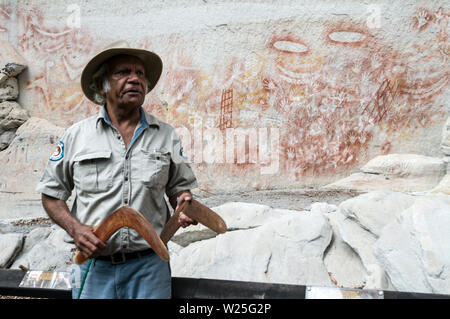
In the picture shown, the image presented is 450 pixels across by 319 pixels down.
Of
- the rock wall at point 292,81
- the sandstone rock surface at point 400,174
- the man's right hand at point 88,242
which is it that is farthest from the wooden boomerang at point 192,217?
the rock wall at point 292,81

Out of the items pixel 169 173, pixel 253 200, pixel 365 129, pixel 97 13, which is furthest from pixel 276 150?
pixel 169 173

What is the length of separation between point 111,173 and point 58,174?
25cm

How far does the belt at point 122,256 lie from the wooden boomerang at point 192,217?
3.7 inches

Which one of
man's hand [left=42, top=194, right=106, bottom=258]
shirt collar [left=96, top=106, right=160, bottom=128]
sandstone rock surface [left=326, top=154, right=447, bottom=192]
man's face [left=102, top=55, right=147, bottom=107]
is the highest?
man's face [left=102, top=55, right=147, bottom=107]

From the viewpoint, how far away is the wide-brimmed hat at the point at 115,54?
1.91 m

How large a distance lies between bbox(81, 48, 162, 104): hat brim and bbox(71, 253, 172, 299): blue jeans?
862 millimetres

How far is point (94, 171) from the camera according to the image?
1.79 metres

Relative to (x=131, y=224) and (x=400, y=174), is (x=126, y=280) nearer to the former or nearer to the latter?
(x=131, y=224)

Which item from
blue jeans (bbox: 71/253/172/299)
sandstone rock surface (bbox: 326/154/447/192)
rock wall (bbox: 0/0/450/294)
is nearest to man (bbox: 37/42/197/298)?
blue jeans (bbox: 71/253/172/299)

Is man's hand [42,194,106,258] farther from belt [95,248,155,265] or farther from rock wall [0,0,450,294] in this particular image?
rock wall [0,0,450,294]

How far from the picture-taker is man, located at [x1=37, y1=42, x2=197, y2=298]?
1756mm

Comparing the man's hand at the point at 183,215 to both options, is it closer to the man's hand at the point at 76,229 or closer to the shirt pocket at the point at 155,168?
the shirt pocket at the point at 155,168

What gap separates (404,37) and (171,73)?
11.1ft

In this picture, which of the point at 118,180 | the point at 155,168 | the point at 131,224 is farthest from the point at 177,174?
the point at 131,224
